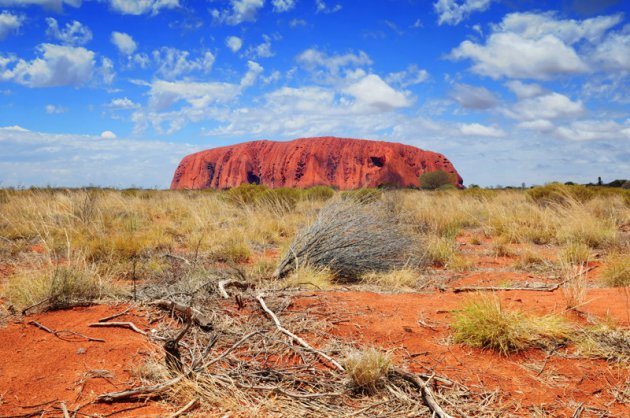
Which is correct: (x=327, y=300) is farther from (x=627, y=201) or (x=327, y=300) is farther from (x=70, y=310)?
(x=627, y=201)

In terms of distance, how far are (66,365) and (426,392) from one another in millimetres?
2180

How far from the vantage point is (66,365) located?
2820 millimetres

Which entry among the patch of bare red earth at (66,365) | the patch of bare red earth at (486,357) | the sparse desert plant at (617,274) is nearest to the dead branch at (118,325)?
the patch of bare red earth at (66,365)

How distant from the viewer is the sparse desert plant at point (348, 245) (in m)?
5.79

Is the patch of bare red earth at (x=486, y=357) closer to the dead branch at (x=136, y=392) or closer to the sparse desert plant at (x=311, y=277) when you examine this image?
the sparse desert plant at (x=311, y=277)

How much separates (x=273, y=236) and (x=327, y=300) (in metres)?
5.61

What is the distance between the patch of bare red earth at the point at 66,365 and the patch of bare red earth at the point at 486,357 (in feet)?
4.75

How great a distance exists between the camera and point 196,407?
240 cm

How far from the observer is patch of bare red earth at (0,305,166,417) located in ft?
7.92

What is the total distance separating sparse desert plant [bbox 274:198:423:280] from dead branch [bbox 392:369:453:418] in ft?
9.74

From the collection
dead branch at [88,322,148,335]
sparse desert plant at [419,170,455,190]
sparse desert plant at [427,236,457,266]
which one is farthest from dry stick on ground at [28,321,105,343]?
sparse desert plant at [419,170,455,190]

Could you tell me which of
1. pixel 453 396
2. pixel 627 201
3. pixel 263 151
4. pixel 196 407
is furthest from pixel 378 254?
pixel 263 151

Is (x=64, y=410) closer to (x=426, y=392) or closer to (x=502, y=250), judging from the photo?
(x=426, y=392)

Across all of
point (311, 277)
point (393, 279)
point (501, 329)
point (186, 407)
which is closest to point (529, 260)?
point (393, 279)
